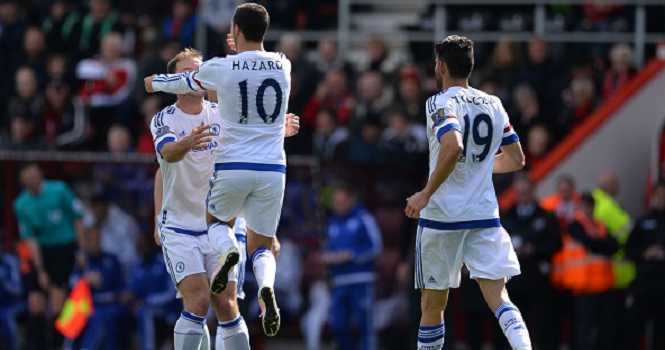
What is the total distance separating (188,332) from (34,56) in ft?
36.3

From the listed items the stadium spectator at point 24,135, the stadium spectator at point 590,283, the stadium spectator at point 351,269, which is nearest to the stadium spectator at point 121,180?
the stadium spectator at point 24,135

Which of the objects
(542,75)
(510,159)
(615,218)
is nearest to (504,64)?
(542,75)

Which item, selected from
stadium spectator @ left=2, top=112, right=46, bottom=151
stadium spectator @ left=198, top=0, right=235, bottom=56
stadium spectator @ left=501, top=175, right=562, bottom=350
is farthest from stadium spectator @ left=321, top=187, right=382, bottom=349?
stadium spectator @ left=2, top=112, right=46, bottom=151

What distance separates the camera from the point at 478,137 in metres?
9.96

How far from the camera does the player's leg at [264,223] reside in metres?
9.85

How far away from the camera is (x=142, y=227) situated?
1720cm

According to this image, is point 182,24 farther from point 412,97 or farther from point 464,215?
point 464,215

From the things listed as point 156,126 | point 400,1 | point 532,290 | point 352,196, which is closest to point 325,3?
point 400,1

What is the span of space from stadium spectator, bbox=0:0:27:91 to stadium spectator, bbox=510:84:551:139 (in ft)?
26.6

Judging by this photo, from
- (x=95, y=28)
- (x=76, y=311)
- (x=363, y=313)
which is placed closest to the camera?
(x=363, y=313)

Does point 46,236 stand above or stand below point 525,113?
below

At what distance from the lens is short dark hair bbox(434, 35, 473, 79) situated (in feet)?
32.5

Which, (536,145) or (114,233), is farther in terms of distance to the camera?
(114,233)

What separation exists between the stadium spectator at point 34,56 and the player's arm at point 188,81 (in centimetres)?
1047
